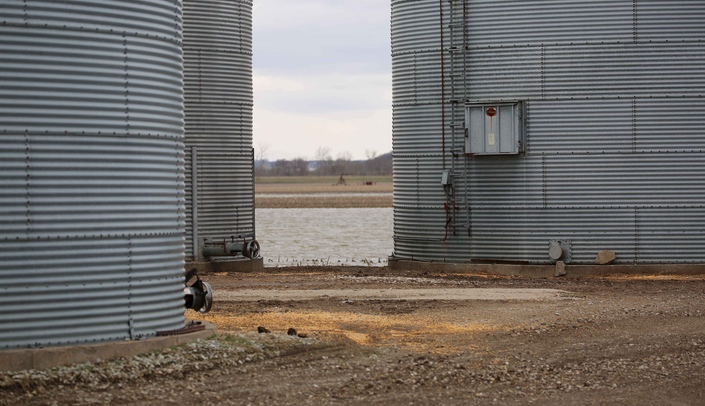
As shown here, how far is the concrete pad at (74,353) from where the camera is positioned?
1214cm

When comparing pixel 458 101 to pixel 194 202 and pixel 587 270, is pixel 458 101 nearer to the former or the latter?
pixel 587 270

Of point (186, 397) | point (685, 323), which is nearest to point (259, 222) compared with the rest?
point (685, 323)

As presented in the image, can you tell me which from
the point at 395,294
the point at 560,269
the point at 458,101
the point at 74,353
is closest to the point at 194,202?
the point at 458,101

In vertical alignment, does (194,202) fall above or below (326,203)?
above

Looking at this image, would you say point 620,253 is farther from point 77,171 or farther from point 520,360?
point 77,171

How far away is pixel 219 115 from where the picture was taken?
28.2 metres

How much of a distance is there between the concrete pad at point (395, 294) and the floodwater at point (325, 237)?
32.1ft

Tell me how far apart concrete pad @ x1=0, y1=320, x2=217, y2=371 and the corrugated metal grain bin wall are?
13.6 metres

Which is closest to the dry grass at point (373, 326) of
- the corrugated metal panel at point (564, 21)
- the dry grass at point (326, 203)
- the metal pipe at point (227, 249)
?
the metal pipe at point (227, 249)

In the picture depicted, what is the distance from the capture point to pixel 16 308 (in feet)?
40.3

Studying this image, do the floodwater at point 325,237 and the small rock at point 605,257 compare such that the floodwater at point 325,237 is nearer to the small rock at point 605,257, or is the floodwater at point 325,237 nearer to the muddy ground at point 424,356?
the small rock at point 605,257

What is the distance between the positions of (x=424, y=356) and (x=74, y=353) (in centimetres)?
445

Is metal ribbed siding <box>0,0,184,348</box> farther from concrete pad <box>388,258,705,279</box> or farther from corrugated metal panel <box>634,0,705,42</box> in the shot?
corrugated metal panel <box>634,0,705,42</box>

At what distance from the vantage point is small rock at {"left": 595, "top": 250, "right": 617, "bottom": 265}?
2533 centimetres
